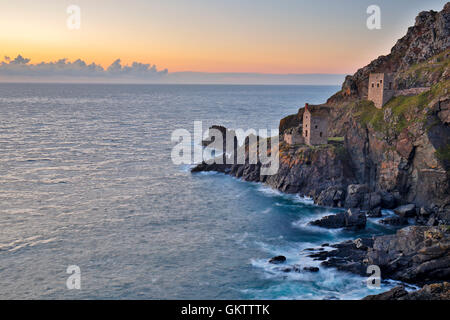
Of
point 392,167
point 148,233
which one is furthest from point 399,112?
point 148,233

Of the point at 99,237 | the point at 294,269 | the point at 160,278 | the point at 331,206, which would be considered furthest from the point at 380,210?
the point at 99,237

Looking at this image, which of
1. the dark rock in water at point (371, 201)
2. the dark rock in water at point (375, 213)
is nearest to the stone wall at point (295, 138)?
the dark rock in water at point (371, 201)

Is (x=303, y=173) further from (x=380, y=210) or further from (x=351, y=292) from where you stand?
(x=351, y=292)

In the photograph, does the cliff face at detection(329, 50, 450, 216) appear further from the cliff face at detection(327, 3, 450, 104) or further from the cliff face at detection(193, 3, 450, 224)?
the cliff face at detection(327, 3, 450, 104)

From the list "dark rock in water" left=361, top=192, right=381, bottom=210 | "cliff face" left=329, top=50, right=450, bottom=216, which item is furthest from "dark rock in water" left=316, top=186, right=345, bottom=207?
"cliff face" left=329, top=50, right=450, bottom=216

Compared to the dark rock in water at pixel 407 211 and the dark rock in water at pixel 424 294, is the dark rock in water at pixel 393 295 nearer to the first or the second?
the dark rock in water at pixel 424 294
